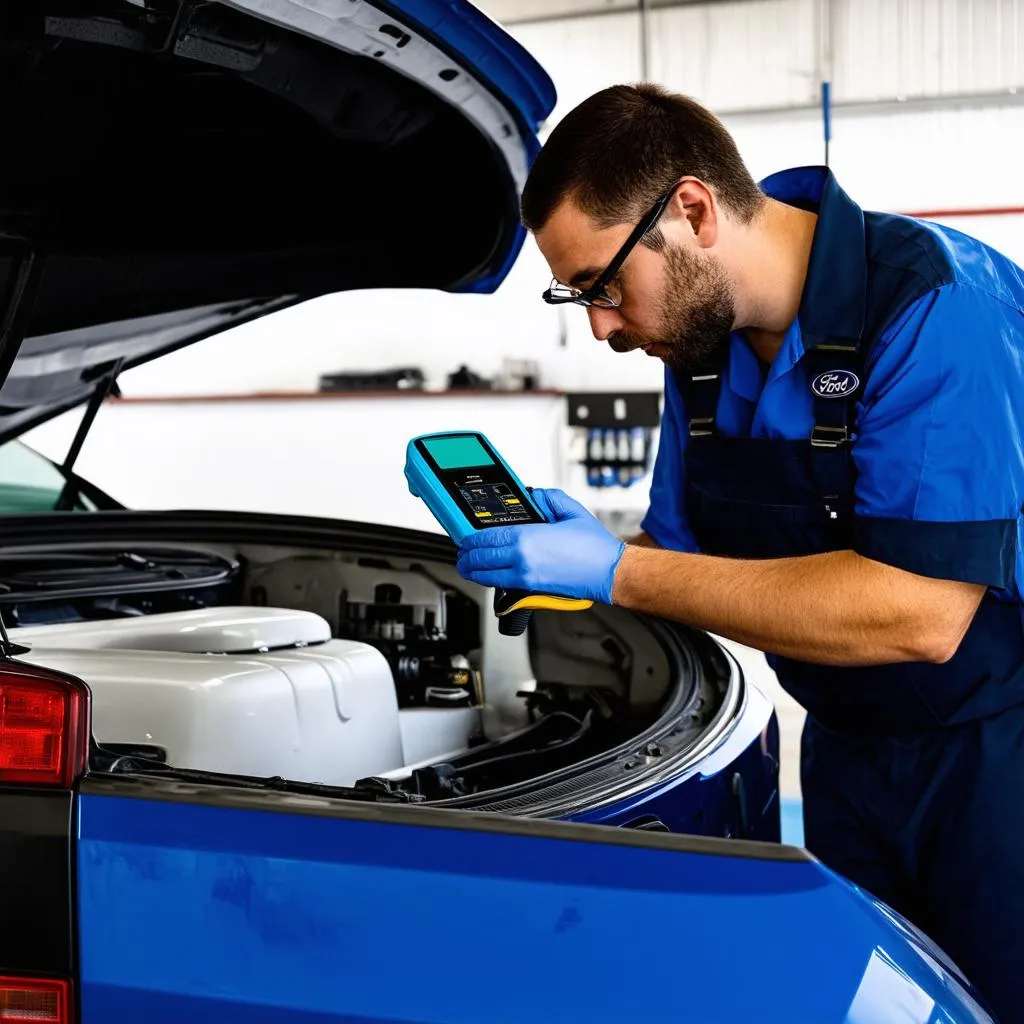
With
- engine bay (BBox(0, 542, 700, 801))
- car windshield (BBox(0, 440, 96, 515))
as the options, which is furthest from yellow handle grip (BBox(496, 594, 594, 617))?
car windshield (BBox(0, 440, 96, 515))

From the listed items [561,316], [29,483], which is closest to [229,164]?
[29,483]

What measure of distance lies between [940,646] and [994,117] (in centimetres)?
731

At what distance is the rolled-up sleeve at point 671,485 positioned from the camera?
5.28 feet

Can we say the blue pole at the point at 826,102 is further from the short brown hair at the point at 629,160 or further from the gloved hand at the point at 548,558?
the gloved hand at the point at 548,558

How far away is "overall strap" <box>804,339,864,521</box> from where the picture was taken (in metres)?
1.26

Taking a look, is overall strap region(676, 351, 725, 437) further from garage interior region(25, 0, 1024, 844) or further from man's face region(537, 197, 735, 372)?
garage interior region(25, 0, 1024, 844)

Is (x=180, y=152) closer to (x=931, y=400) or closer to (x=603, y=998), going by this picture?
(x=931, y=400)

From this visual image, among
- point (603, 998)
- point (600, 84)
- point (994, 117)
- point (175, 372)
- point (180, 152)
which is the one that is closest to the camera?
point (603, 998)

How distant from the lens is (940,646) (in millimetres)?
1176

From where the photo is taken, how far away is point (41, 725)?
2.98 feet

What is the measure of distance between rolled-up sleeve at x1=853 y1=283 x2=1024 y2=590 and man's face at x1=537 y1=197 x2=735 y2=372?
0.21 m

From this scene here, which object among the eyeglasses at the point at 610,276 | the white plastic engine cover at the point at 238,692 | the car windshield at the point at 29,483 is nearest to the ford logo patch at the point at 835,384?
the eyeglasses at the point at 610,276

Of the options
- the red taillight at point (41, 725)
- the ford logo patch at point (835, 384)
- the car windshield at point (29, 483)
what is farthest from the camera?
the car windshield at point (29, 483)

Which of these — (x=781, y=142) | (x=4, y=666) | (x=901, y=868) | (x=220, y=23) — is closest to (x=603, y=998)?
(x=4, y=666)
